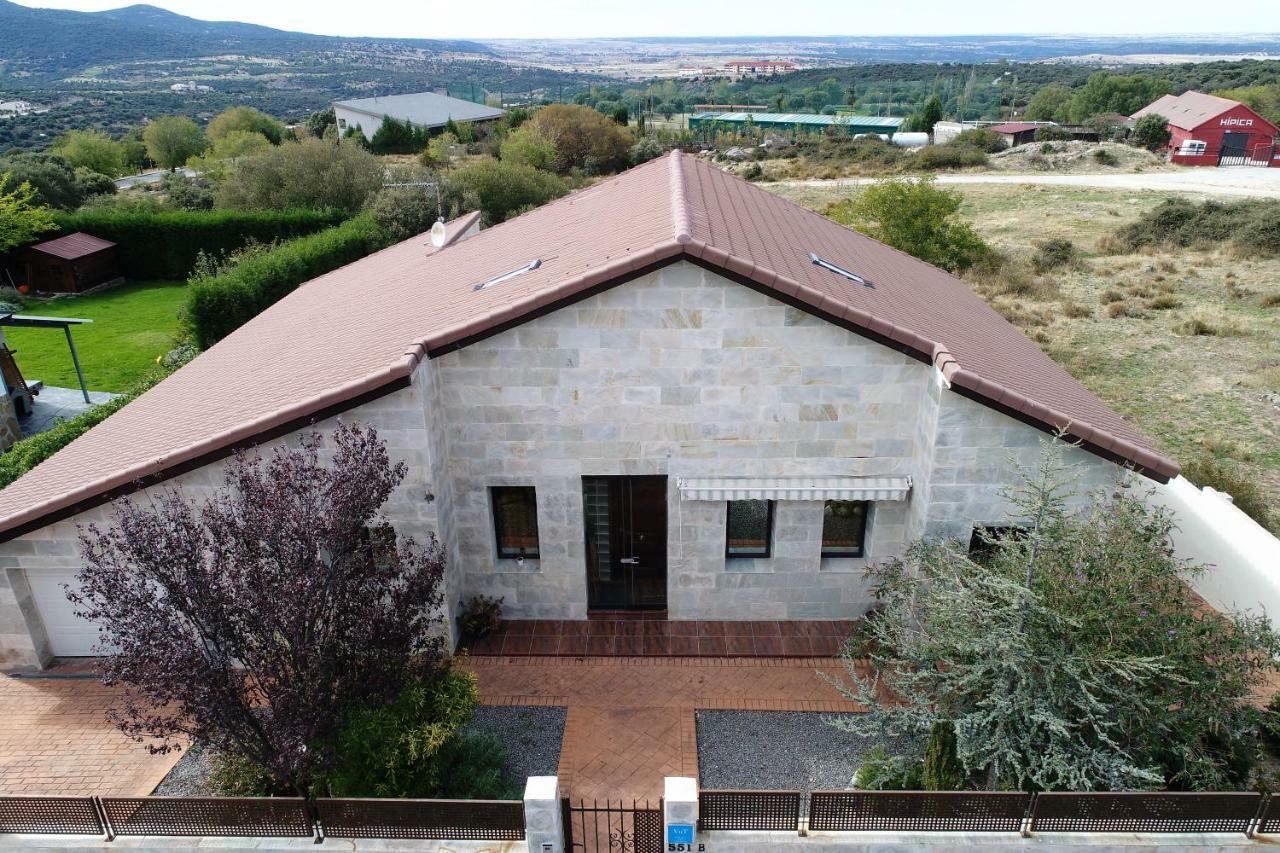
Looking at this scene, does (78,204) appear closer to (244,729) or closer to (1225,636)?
(244,729)

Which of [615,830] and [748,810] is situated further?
[615,830]

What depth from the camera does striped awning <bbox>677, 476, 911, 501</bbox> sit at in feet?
42.3

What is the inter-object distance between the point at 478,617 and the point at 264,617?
5244mm

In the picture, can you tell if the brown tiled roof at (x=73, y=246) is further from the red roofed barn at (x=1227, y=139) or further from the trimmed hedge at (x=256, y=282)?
the red roofed barn at (x=1227, y=139)

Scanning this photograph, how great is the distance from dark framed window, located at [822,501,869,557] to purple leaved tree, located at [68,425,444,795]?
7.35m

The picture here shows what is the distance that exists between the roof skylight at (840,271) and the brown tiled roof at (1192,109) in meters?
75.0

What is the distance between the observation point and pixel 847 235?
70.2ft

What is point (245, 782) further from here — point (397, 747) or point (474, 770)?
point (474, 770)

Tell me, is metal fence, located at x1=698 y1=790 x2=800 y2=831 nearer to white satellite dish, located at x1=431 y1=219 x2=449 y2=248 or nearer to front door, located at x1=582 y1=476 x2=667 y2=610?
front door, located at x1=582 y1=476 x2=667 y2=610

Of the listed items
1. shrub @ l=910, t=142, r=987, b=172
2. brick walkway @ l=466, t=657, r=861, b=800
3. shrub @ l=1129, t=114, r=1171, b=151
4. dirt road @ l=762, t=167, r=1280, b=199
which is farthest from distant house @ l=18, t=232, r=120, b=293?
shrub @ l=1129, t=114, r=1171, b=151

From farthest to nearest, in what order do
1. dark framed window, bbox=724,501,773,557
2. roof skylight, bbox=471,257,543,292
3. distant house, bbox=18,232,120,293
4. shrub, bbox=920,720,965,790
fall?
distant house, bbox=18,232,120,293
roof skylight, bbox=471,257,543,292
dark framed window, bbox=724,501,773,557
shrub, bbox=920,720,965,790

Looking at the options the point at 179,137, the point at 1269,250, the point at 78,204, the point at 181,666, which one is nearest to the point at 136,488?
the point at 181,666

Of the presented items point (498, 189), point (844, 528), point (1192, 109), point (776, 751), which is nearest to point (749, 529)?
point (844, 528)

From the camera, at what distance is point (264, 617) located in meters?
8.89
